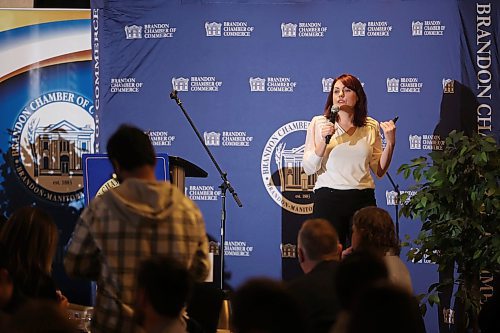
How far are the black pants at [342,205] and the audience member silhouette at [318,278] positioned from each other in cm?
223

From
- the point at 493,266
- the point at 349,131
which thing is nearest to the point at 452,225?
the point at 493,266

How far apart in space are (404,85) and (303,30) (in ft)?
3.17

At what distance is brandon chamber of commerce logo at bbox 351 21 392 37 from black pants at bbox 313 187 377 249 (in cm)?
173

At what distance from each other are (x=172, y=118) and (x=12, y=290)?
4249 mm

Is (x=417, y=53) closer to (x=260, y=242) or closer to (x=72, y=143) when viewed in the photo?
(x=260, y=242)

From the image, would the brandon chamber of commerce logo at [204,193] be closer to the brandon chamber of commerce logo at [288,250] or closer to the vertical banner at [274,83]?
the vertical banner at [274,83]

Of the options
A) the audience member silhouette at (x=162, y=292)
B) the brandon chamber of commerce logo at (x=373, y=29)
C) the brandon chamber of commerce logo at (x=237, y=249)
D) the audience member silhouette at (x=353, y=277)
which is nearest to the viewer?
the audience member silhouette at (x=353, y=277)

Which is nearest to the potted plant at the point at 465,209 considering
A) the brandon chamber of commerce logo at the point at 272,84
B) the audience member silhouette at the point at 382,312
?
the brandon chamber of commerce logo at the point at 272,84

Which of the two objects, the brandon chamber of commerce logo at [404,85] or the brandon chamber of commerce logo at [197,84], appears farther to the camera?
the brandon chamber of commerce logo at [197,84]

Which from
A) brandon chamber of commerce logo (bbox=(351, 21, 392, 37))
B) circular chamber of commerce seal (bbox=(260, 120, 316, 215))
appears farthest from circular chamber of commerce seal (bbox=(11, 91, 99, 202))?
brandon chamber of commerce logo (bbox=(351, 21, 392, 37))

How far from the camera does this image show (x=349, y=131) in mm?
6285

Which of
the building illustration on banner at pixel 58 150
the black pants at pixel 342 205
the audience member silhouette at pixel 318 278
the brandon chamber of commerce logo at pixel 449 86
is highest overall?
→ the brandon chamber of commerce logo at pixel 449 86

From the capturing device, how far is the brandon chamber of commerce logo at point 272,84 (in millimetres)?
7492

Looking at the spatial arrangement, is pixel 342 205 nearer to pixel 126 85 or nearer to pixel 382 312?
pixel 126 85
